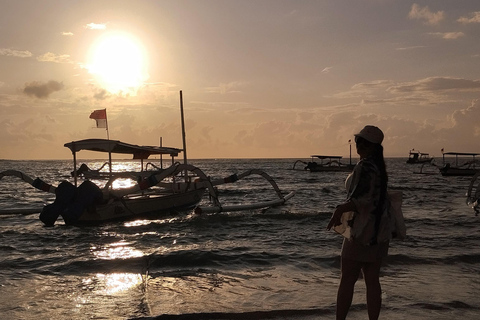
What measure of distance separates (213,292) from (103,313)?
1952 mm

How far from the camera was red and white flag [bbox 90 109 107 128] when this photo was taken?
901 inches

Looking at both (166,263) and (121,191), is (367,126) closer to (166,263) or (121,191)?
(166,263)

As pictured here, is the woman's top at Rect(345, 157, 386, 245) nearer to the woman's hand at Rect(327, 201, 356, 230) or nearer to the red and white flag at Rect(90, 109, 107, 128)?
the woman's hand at Rect(327, 201, 356, 230)

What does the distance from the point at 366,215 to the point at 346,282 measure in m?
0.75

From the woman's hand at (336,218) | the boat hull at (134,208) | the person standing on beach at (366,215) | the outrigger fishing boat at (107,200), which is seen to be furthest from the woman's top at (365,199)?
the boat hull at (134,208)

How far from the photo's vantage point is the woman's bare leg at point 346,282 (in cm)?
472

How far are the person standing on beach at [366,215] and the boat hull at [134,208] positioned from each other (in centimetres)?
1424

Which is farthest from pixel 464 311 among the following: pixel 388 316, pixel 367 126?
pixel 367 126

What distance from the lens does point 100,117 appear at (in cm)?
2298

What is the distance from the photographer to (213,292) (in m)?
7.83

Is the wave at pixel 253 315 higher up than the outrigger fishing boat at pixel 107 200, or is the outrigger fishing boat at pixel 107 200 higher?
the outrigger fishing boat at pixel 107 200

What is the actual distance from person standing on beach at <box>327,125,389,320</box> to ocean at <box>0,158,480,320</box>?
1611mm

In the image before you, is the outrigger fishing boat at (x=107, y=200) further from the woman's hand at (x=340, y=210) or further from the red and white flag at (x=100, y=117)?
the woman's hand at (x=340, y=210)

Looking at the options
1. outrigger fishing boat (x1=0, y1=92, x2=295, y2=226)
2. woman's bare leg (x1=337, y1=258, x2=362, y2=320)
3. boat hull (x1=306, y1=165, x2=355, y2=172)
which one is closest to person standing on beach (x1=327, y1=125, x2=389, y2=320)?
A: woman's bare leg (x1=337, y1=258, x2=362, y2=320)
